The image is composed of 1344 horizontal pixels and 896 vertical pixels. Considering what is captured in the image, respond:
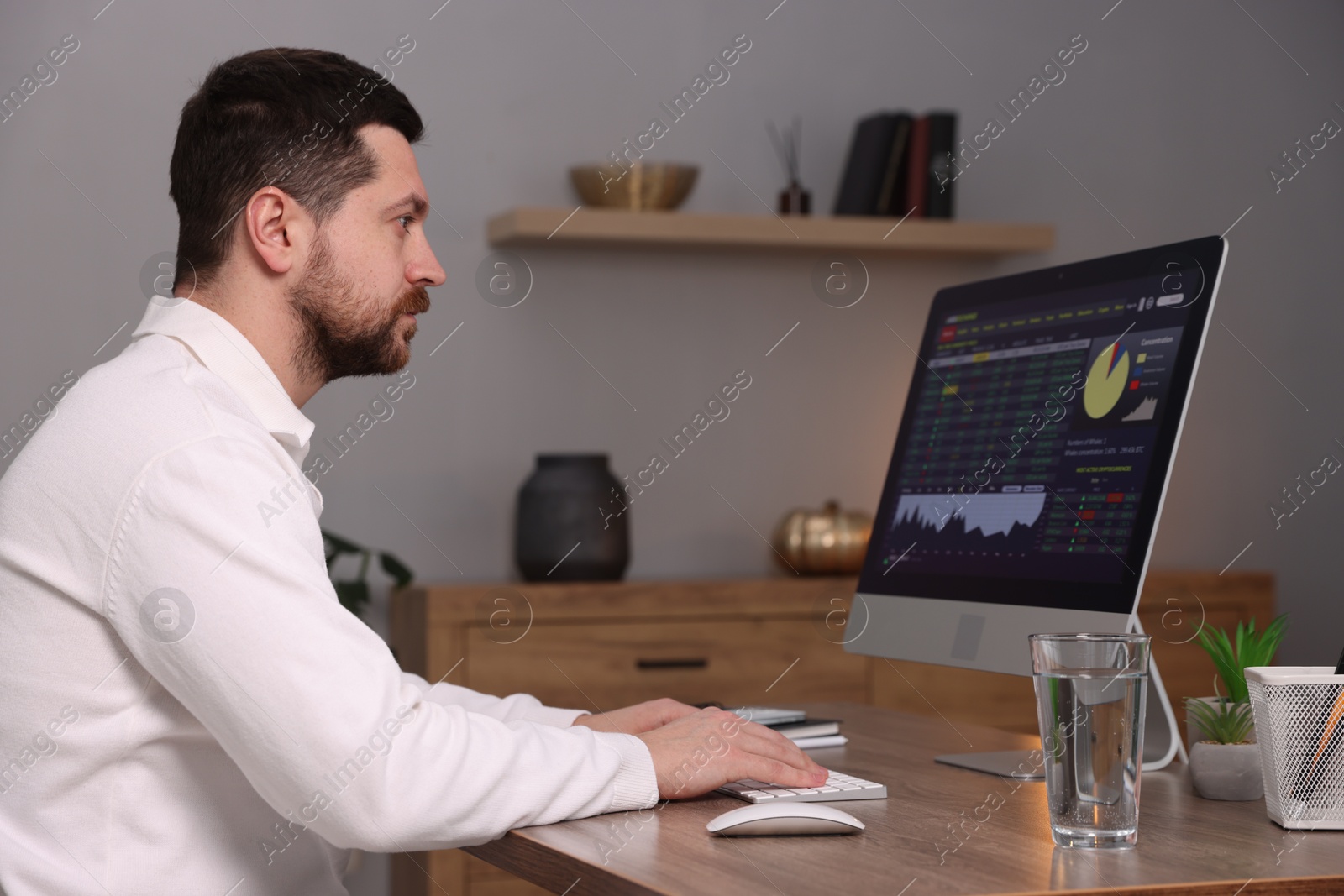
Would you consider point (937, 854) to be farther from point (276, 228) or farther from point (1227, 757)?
point (276, 228)

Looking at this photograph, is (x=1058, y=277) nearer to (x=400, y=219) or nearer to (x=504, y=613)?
(x=400, y=219)

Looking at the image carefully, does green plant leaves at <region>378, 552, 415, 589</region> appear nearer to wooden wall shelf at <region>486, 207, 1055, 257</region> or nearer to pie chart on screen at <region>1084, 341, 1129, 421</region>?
wooden wall shelf at <region>486, 207, 1055, 257</region>

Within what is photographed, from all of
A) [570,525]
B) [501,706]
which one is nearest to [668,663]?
[570,525]

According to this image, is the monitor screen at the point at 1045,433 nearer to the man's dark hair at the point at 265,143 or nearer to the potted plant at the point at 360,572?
the man's dark hair at the point at 265,143

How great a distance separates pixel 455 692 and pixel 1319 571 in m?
3.22

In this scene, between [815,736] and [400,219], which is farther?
[815,736]

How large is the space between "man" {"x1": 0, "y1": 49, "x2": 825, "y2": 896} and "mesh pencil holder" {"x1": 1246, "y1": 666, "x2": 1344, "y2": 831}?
40 centimetres

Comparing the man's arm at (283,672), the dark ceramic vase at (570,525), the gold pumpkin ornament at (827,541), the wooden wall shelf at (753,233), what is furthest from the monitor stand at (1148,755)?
the wooden wall shelf at (753,233)

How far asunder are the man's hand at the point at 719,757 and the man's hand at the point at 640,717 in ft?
0.47

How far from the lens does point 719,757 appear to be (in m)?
1.26

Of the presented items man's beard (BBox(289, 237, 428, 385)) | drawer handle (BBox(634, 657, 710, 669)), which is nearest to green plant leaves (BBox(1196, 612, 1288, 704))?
man's beard (BBox(289, 237, 428, 385))

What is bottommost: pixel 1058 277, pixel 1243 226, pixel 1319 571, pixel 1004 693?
pixel 1004 693

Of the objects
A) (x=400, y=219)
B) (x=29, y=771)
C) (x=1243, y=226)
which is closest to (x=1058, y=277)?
(x=400, y=219)

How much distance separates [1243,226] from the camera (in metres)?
4.02
